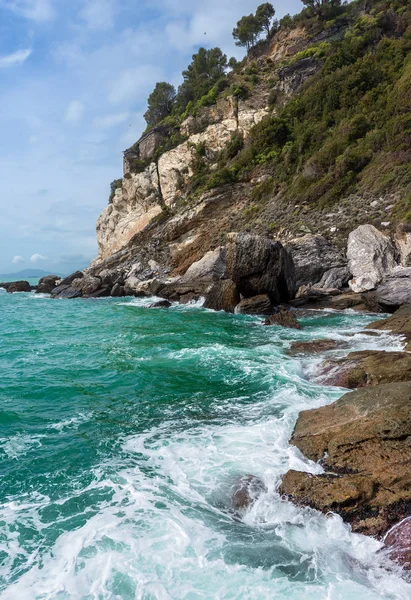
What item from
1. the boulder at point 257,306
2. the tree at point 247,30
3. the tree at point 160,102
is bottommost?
the boulder at point 257,306

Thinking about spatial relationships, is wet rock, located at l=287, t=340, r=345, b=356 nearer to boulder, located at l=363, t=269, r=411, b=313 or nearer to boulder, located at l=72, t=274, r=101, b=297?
boulder, located at l=363, t=269, r=411, b=313

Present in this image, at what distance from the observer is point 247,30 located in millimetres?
66750

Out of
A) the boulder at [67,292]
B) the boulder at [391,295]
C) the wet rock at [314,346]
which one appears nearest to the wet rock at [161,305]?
the boulder at [391,295]

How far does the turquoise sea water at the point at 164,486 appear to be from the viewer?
4.82 m

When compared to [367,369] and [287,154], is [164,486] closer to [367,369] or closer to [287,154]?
[367,369]

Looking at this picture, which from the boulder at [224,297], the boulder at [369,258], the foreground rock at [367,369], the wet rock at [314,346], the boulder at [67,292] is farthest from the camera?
the boulder at [67,292]

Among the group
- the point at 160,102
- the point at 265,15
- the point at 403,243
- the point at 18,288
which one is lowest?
the point at 403,243

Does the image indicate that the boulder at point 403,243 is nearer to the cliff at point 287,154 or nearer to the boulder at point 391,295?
the cliff at point 287,154

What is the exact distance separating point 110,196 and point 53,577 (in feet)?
218

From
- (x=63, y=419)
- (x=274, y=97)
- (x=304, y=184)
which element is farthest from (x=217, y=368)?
(x=274, y=97)

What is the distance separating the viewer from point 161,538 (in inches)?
219

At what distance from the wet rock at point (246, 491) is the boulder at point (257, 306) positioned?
1723 cm

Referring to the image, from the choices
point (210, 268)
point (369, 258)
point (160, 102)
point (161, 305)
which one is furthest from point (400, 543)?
point (160, 102)

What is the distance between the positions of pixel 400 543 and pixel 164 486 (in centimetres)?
386
